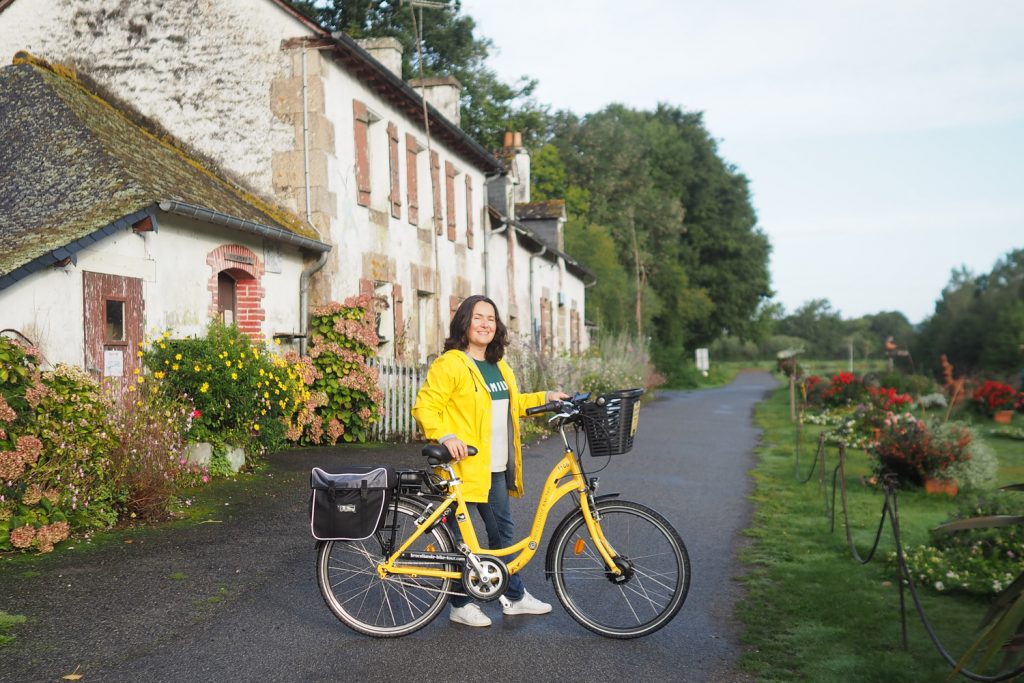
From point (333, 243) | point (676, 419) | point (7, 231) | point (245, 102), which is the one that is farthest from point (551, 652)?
point (676, 419)

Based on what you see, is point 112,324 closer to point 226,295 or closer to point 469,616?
point 226,295

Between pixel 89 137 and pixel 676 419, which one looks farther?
pixel 676 419

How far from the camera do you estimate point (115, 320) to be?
10500 millimetres

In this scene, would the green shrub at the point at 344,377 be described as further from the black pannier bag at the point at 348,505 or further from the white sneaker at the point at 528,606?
the black pannier bag at the point at 348,505

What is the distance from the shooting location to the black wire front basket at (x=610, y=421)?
4.97 m

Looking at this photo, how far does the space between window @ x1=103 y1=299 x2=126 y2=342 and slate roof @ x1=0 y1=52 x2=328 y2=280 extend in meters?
0.93

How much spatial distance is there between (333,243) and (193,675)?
1114 centimetres

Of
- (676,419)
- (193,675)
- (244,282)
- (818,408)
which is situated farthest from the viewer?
(818,408)

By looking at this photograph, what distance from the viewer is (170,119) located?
1550cm

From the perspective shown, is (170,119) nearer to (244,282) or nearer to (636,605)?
(244,282)

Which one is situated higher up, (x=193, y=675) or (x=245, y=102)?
(x=245, y=102)

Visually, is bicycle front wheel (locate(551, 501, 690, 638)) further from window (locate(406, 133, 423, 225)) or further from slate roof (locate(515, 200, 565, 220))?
slate roof (locate(515, 200, 565, 220))

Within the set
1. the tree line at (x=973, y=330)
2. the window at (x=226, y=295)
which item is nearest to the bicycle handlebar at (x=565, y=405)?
the window at (x=226, y=295)

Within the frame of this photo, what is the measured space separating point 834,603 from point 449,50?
109 feet
